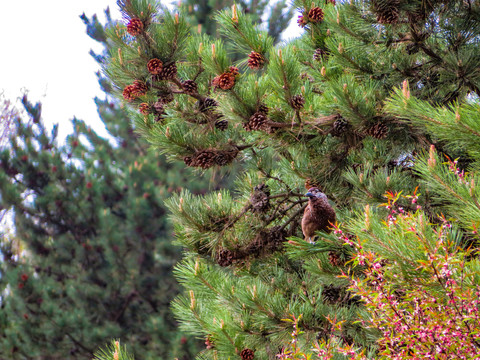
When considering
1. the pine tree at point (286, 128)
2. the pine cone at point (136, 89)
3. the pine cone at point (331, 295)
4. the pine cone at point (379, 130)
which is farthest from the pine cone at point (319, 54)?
the pine cone at point (331, 295)

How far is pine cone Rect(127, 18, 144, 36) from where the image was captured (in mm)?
2234

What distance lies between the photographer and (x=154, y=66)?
2275 mm

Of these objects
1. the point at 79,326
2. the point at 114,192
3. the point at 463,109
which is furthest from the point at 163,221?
the point at 463,109

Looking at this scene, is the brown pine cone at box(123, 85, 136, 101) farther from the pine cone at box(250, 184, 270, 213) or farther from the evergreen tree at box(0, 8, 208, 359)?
the evergreen tree at box(0, 8, 208, 359)

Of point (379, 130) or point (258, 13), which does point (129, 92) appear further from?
point (258, 13)

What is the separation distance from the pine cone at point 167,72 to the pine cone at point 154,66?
0.10 feet

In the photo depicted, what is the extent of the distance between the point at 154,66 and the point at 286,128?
670mm

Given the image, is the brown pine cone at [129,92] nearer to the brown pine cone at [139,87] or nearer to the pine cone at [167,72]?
the brown pine cone at [139,87]

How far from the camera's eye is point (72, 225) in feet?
22.4

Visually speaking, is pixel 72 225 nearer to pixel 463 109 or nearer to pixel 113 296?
pixel 113 296

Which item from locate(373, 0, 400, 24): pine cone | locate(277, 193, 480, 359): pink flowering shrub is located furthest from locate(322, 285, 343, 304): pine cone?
locate(373, 0, 400, 24): pine cone

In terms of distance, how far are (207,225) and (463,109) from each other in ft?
4.55

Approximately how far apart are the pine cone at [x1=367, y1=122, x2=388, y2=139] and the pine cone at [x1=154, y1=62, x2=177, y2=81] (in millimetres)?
967

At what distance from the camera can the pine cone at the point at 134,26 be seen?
2.23 meters
